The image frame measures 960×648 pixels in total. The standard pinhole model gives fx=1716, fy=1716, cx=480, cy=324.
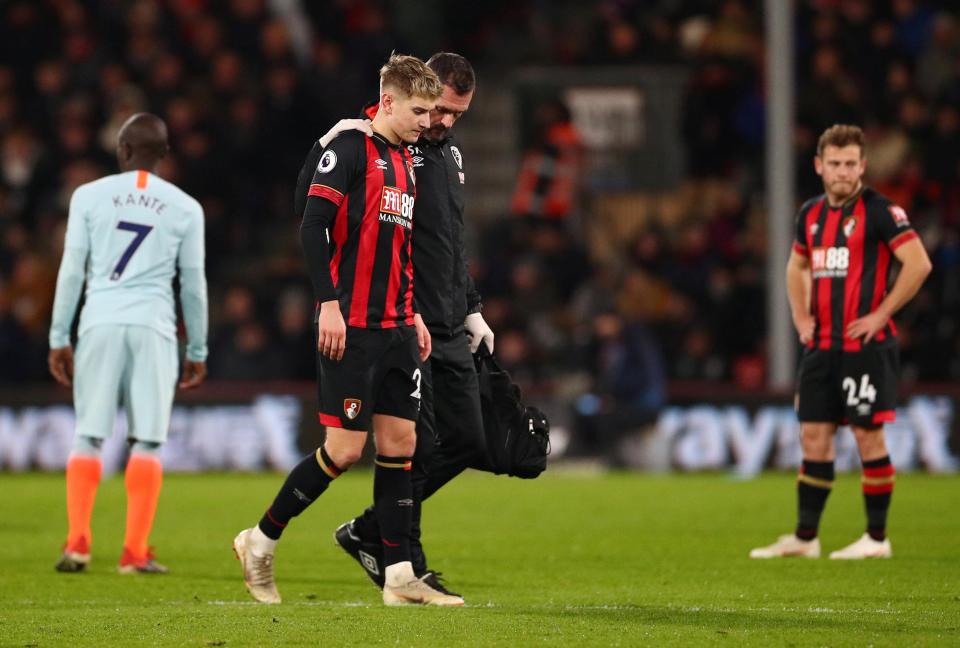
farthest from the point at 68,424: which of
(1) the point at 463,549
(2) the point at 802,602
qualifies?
(2) the point at 802,602

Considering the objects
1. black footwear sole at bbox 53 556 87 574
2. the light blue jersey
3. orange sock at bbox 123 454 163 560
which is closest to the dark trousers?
orange sock at bbox 123 454 163 560

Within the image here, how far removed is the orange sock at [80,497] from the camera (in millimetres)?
8344

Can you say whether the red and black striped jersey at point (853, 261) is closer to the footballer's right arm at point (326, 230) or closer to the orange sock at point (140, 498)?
the footballer's right arm at point (326, 230)

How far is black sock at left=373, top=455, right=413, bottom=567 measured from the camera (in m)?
6.89

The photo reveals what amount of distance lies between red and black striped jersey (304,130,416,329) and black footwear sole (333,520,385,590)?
113 cm

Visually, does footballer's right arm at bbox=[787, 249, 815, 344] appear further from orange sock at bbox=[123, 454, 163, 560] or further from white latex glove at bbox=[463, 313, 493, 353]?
orange sock at bbox=[123, 454, 163, 560]

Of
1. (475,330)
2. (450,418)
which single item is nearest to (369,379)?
(450,418)

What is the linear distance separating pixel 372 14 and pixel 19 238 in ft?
15.6

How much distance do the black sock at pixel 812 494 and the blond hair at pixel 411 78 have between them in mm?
3550

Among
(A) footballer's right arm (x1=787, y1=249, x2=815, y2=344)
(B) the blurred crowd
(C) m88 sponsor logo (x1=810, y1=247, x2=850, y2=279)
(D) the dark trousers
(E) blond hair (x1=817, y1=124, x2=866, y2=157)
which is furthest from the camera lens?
(B) the blurred crowd

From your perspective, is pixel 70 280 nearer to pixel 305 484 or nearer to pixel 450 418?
pixel 305 484

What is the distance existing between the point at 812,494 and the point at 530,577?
1802 mm

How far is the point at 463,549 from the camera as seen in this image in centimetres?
962

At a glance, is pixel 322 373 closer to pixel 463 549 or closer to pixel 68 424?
pixel 463 549
